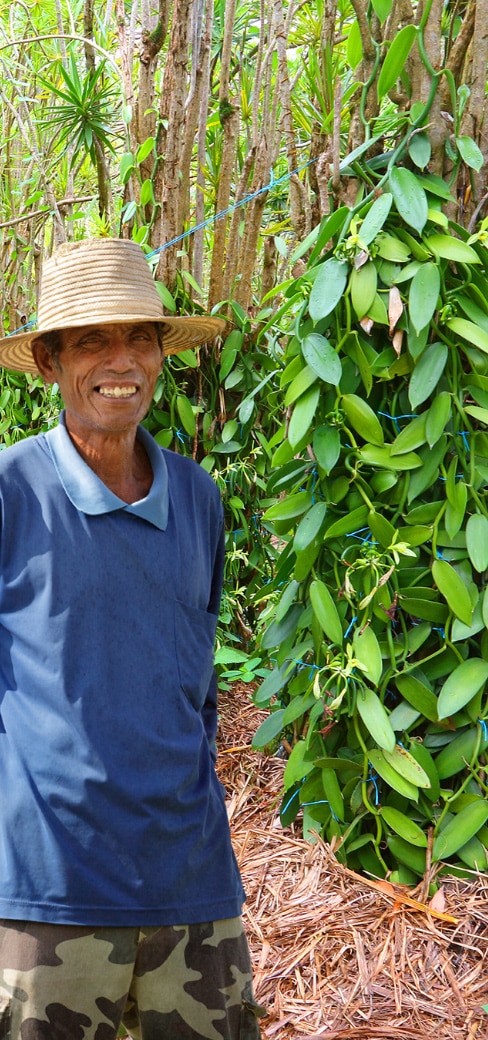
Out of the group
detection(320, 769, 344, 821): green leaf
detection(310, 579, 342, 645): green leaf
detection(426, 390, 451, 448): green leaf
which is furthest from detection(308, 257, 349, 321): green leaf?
detection(320, 769, 344, 821): green leaf

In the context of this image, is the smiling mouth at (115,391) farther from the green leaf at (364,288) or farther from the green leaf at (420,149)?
the green leaf at (420,149)

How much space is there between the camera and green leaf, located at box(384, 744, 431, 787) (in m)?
1.59

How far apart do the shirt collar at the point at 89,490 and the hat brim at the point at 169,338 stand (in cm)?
14

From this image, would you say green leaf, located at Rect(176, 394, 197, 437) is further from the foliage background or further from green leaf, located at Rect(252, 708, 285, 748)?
green leaf, located at Rect(252, 708, 285, 748)

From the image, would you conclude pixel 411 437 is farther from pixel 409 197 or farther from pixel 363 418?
pixel 409 197

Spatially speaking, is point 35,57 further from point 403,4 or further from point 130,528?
point 130,528

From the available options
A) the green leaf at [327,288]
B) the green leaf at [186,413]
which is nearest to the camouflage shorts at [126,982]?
the green leaf at [327,288]

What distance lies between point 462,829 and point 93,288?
1065mm

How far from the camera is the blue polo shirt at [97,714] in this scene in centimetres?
93

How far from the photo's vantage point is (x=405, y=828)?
5.37 ft

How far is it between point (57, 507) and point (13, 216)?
113 inches

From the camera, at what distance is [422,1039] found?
1.44 meters

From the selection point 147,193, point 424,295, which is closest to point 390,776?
point 424,295

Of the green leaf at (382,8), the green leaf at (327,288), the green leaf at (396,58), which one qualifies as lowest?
the green leaf at (327,288)
